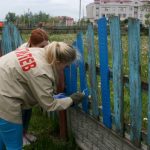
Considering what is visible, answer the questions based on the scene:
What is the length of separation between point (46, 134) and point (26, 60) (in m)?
2.10

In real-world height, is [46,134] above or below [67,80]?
below

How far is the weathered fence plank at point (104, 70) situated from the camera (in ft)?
13.0

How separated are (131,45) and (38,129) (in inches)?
106

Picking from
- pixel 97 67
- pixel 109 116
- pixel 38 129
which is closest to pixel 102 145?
pixel 109 116

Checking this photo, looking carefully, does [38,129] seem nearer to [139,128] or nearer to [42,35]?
[42,35]

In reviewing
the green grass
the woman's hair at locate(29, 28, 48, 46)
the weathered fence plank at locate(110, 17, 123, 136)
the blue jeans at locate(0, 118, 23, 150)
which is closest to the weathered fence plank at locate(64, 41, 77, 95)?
the woman's hair at locate(29, 28, 48, 46)

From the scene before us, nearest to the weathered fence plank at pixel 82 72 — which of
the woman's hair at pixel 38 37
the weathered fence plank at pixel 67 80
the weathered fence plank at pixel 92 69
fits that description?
the weathered fence plank at pixel 92 69

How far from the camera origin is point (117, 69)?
3.79 metres

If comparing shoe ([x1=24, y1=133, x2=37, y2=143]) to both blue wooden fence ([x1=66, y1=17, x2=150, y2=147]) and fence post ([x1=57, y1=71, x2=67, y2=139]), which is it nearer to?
fence post ([x1=57, y1=71, x2=67, y2=139])

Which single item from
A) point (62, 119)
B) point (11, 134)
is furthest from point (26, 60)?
point (62, 119)

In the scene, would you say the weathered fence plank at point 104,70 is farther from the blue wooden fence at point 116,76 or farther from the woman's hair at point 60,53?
the woman's hair at point 60,53

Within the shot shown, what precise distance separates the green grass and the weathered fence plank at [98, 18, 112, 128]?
0.99 m

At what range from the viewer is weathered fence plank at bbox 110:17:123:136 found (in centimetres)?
367

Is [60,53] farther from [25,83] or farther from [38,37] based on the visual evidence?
[38,37]
